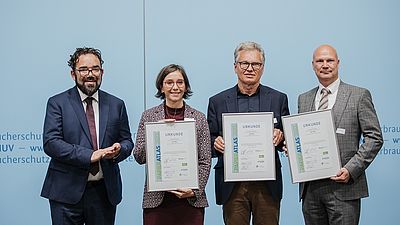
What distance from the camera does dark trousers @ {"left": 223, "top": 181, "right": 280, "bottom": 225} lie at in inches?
122

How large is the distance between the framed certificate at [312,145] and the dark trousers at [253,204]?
0.19 metres

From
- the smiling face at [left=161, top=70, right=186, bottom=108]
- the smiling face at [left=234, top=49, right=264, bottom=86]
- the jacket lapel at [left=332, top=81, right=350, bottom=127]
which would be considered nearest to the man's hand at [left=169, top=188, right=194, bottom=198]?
the smiling face at [left=161, top=70, right=186, bottom=108]

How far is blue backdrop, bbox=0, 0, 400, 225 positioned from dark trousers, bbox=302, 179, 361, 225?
1.19 meters

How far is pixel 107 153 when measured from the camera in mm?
2953

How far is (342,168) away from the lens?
3037mm

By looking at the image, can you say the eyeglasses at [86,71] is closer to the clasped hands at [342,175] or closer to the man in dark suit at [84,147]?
the man in dark suit at [84,147]

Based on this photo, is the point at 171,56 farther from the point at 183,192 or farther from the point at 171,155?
the point at 183,192

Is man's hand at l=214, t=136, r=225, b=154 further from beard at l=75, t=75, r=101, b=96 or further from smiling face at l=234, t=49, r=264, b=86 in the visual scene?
beard at l=75, t=75, r=101, b=96

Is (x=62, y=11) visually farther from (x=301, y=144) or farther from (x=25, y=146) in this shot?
(x=301, y=144)

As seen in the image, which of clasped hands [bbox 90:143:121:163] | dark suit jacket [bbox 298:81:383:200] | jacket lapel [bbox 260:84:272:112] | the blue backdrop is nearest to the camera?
clasped hands [bbox 90:143:121:163]

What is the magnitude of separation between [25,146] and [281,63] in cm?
210

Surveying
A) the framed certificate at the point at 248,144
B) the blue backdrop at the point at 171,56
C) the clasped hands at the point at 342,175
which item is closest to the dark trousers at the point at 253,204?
the framed certificate at the point at 248,144

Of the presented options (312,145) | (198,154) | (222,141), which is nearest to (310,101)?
(312,145)

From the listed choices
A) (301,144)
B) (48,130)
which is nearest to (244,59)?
(301,144)
